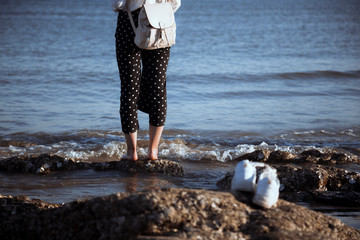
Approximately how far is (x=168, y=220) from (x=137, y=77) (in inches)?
78.7

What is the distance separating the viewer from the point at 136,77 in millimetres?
4168

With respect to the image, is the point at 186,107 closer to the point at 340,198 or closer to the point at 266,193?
the point at 340,198

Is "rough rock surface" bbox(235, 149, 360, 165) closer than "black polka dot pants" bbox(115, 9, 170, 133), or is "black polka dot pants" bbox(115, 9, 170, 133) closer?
"black polka dot pants" bbox(115, 9, 170, 133)

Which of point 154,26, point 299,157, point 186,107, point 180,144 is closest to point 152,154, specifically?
point 154,26

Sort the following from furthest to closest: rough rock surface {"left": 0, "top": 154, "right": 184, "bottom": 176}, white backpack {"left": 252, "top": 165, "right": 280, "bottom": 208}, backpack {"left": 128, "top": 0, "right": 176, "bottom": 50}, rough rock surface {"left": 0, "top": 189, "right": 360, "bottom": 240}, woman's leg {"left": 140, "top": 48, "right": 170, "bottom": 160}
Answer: rough rock surface {"left": 0, "top": 154, "right": 184, "bottom": 176} → woman's leg {"left": 140, "top": 48, "right": 170, "bottom": 160} → backpack {"left": 128, "top": 0, "right": 176, "bottom": 50} → white backpack {"left": 252, "top": 165, "right": 280, "bottom": 208} → rough rock surface {"left": 0, "top": 189, "right": 360, "bottom": 240}

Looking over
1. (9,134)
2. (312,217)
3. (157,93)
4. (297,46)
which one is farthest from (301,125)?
(297,46)

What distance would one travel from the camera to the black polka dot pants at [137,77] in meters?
4.07

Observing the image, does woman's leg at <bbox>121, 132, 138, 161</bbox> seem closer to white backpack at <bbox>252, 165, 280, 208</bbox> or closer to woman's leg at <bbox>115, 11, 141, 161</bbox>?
woman's leg at <bbox>115, 11, 141, 161</bbox>

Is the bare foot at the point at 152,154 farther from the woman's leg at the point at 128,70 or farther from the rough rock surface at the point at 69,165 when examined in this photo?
the woman's leg at the point at 128,70

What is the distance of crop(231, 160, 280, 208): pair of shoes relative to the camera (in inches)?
105

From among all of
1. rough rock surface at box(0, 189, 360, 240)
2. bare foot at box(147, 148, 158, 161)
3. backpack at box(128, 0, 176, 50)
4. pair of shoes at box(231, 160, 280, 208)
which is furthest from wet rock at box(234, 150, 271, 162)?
rough rock surface at box(0, 189, 360, 240)

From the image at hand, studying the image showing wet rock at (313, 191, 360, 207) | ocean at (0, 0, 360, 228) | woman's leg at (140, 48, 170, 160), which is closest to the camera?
wet rock at (313, 191, 360, 207)

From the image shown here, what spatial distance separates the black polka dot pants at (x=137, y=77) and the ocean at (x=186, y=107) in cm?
59

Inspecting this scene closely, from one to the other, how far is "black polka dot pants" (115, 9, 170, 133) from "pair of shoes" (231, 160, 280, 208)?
1592 millimetres
